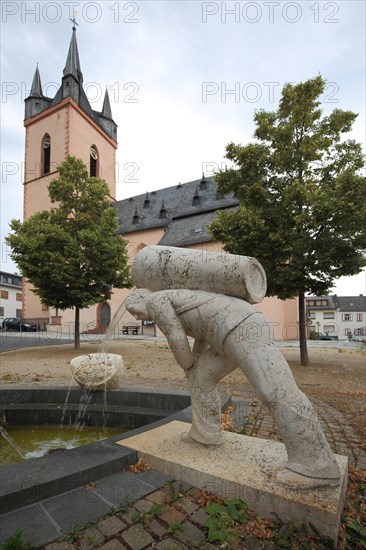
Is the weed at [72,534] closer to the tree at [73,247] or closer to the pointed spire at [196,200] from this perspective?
the tree at [73,247]

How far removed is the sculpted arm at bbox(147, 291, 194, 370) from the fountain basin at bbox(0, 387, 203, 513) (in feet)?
3.14

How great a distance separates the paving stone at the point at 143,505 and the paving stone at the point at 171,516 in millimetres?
106

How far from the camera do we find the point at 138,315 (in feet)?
9.28

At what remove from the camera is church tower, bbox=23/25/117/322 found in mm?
31062

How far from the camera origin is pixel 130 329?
28172mm

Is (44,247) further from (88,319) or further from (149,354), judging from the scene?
(88,319)

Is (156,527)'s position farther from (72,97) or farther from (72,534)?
(72,97)

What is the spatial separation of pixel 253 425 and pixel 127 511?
7.71 ft

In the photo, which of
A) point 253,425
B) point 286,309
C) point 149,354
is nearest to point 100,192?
point 149,354

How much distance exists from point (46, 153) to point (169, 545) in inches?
1443

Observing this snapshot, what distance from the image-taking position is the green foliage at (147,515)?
206 cm

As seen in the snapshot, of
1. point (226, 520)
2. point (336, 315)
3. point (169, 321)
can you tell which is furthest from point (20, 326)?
point (336, 315)

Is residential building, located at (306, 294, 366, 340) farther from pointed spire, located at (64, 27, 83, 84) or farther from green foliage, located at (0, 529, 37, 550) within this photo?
green foliage, located at (0, 529, 37, 550)

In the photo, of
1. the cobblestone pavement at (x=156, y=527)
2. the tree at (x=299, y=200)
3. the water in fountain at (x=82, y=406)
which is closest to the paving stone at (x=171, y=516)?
the cobblestone pavement at (x=156, y=527)
